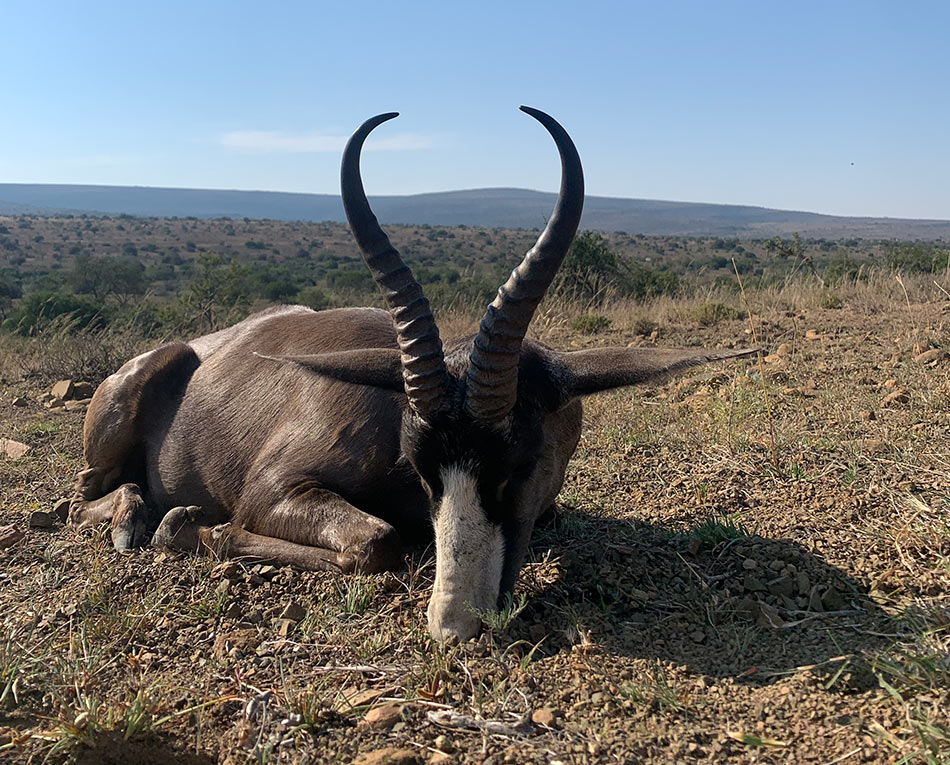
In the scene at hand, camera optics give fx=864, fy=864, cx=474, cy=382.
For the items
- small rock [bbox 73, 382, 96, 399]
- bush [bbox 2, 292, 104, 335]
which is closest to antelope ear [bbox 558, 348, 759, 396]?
small rock [bbox 73, 382, 96, 399]

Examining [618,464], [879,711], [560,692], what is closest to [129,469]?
[618,464]

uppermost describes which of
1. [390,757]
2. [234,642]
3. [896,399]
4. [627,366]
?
[627,366]

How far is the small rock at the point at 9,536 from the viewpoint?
5676 millimetres

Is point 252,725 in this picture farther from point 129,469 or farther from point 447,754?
point 129,469

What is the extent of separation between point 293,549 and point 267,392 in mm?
1537

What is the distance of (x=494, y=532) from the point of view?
4.24 metres

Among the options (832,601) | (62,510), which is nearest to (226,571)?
(62,510)

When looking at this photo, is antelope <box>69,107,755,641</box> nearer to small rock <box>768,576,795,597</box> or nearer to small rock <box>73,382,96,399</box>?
small rock <box>768,576,795,597</box>

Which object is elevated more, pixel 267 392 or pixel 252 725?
pixel 267 392

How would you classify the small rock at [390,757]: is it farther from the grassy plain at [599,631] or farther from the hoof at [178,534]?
the hoof at [178,534]

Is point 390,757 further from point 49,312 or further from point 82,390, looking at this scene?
point 49,312

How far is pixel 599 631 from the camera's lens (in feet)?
13.6

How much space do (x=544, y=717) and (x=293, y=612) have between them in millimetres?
1692

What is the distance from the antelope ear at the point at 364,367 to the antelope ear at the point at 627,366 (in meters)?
0.95
